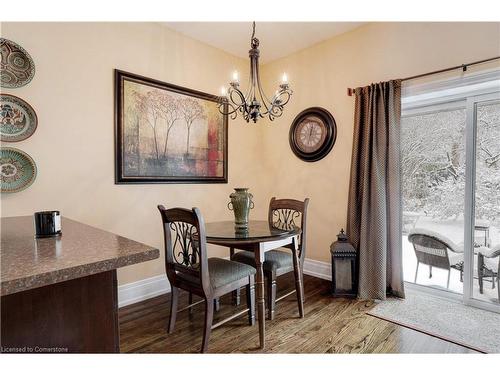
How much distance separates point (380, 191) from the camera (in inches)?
101

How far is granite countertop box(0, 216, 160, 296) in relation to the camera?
0.68 m

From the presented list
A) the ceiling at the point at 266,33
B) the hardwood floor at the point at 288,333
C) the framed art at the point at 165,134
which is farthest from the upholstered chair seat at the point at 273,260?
the ceiling at the point at 266,33

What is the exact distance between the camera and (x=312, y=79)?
325cm

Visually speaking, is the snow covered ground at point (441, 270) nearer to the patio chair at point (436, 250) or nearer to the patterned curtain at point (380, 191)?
the patio chair at point (436, 250)

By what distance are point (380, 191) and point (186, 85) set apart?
7.42ft

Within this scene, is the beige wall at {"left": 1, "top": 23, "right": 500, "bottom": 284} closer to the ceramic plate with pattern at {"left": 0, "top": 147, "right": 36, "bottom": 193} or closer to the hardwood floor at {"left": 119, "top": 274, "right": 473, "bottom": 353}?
the ceramic plate with pattern at {"left": 0, "top": 147, "right": 36, "bottom": 193}

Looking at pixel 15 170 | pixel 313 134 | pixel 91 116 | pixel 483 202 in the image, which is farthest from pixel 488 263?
pixel 15 170

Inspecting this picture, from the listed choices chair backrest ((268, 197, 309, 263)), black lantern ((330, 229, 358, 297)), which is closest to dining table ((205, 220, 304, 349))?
chair backrest ((268, 197, 309, 263))

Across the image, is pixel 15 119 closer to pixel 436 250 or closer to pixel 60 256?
pixel 60 256

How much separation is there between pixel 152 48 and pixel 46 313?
8.40ft

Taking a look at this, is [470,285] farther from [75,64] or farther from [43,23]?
[43,23]

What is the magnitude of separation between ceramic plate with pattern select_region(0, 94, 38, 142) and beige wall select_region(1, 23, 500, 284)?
0.05m

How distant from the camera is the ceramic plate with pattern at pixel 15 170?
193cm
